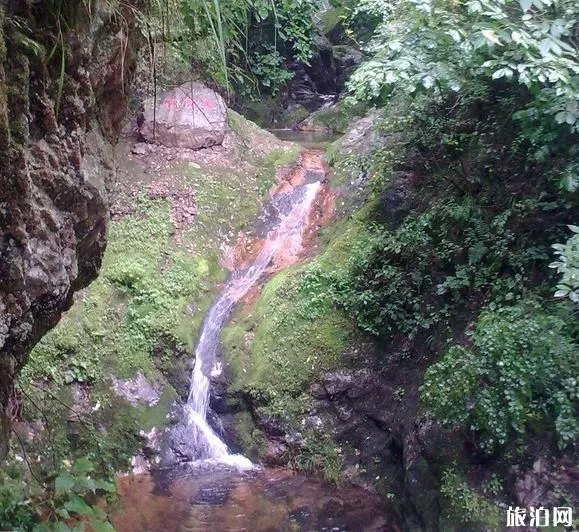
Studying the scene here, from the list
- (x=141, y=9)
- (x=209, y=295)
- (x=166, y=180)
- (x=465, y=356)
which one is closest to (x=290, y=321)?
(x=209, y=295)

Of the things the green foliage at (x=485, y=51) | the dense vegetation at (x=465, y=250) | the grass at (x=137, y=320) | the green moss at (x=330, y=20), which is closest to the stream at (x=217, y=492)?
the grass at (x=137, y=320)

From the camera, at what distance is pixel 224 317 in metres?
8.42

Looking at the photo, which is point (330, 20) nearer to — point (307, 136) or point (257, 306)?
point (307, 136)

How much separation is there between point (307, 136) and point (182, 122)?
5510 millimetres

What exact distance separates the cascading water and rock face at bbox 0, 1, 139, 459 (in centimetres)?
401

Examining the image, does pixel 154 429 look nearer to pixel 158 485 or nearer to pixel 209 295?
pixel 158 485

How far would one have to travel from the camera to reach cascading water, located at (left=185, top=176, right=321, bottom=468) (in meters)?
7.26

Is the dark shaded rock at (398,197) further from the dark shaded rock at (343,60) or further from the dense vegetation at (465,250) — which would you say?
the dark shaded rock at (343,60)

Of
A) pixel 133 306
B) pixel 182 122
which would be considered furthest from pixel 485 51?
pixel 182 122

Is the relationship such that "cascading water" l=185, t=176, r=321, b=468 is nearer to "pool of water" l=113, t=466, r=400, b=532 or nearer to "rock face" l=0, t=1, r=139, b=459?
"pool of water" l=113, t=466, r=400, b=532

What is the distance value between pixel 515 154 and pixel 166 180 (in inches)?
218

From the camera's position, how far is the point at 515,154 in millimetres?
6254

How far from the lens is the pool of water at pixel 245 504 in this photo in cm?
586

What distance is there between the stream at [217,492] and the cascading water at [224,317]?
1 centimetres
